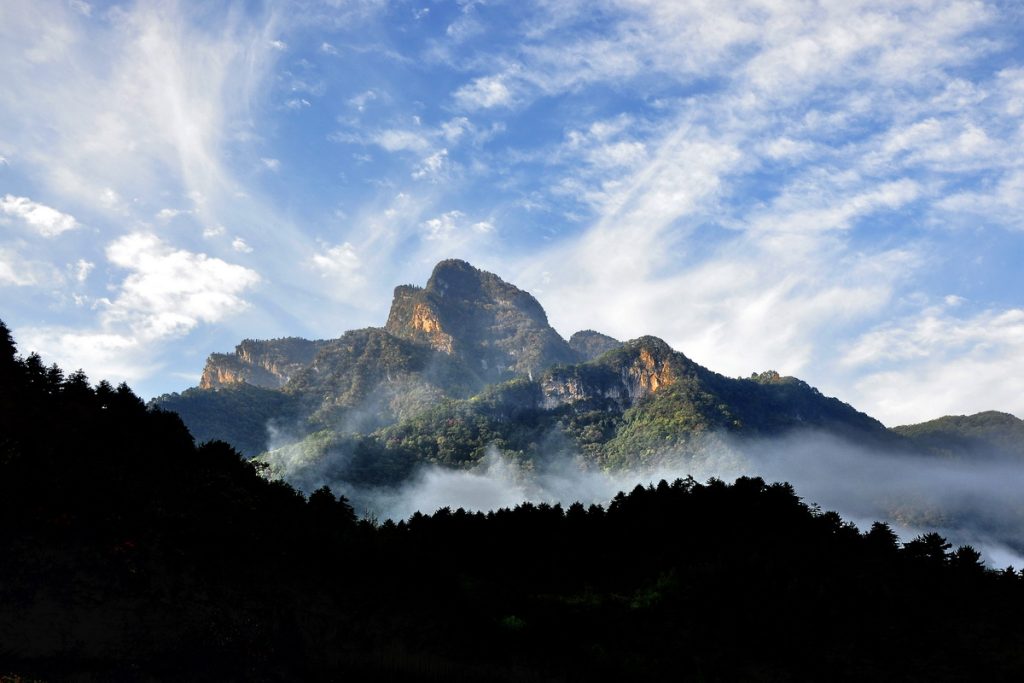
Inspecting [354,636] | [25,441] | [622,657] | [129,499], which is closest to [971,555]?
[622,657]

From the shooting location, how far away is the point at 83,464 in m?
29.2

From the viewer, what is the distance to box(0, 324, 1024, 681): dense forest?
22438 millimetres

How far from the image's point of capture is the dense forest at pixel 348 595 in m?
Result: 22.4

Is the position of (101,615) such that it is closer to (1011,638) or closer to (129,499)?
(129,499)

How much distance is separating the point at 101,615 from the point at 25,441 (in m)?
10.7

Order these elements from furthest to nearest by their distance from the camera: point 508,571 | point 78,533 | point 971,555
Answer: point 508,571 < point 971,555 < point 78,533

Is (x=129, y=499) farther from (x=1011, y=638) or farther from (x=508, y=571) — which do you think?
(x=1011, y=638)

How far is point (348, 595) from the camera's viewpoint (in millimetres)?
29562

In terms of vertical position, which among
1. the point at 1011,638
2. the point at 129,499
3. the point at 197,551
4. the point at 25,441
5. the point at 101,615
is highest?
the point at 25,441

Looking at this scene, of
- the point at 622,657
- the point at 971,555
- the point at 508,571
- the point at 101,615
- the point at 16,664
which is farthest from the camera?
the point at 508,571

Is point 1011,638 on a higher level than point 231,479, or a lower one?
lower

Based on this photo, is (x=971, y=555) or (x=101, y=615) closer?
(x=101, y=615)

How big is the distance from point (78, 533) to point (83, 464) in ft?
16.6

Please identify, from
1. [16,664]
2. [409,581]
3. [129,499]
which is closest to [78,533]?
[129,499]
